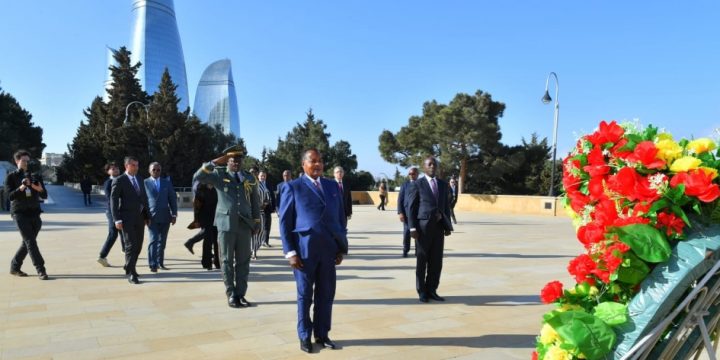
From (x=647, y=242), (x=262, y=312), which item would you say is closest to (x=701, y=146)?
(x=647, y=242)

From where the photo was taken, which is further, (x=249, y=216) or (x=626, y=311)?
(x=249, y=216)

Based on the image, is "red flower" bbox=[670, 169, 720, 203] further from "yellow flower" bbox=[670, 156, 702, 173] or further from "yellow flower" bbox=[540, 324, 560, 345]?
"yellow flower" bbox=[540, 324, 560, 345]

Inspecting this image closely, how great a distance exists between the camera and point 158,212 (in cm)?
824

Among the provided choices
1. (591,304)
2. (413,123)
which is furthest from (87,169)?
(591,304)

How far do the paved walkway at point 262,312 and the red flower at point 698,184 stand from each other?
255 centimetres

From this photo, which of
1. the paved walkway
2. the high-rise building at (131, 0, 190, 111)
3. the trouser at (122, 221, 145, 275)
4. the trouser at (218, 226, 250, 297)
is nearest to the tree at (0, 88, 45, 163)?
the high-rise building at (131, 0, 190, 111)

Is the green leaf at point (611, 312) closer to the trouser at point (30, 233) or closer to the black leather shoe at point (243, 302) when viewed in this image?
the black leather shoe at point (243, 302)

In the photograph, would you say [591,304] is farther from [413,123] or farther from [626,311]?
[413,123]

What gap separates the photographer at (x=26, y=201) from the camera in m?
6.97

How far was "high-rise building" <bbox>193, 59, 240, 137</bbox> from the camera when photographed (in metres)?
125

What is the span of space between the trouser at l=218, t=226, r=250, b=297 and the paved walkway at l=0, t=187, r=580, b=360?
11.3 inches

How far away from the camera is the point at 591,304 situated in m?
2.12

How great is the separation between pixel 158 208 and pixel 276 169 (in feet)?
132

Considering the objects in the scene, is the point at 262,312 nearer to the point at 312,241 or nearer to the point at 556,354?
the point at 312,241
